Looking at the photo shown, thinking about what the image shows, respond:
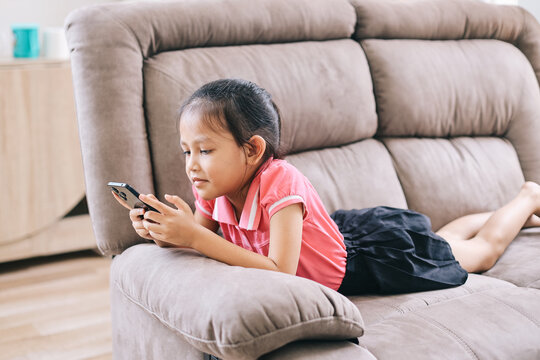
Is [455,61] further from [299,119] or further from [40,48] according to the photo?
[40,48]

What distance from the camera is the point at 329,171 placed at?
186cm

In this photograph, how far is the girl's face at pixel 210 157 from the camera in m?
1.35

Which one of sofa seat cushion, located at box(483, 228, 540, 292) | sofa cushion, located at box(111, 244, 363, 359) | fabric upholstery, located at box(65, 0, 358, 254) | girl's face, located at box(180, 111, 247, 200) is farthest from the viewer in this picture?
sofa seat cushion, located at box(483, 228, 540, 292)

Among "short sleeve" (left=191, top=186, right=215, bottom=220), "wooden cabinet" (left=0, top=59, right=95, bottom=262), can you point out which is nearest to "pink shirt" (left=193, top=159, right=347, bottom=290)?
"short sleeve" (left=191, top=186, right=215, bottom=220)

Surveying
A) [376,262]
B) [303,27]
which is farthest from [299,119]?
[376,262]

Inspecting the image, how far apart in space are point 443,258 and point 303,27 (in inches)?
30.5

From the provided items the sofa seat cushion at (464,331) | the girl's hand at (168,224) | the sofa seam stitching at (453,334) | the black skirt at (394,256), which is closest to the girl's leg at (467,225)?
the black skirt at (394,256)

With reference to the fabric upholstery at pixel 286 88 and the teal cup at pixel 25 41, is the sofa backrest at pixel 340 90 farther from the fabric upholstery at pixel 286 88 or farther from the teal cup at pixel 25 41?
the teal cup at pixel 25 41

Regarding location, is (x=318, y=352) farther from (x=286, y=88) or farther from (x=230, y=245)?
(x=286, y=88)

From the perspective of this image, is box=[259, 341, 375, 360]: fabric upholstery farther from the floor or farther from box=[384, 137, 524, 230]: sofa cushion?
the floor

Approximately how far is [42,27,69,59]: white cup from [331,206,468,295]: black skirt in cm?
174

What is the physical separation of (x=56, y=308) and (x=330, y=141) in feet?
4.17

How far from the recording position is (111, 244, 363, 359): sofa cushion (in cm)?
107

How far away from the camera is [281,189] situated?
134cm
